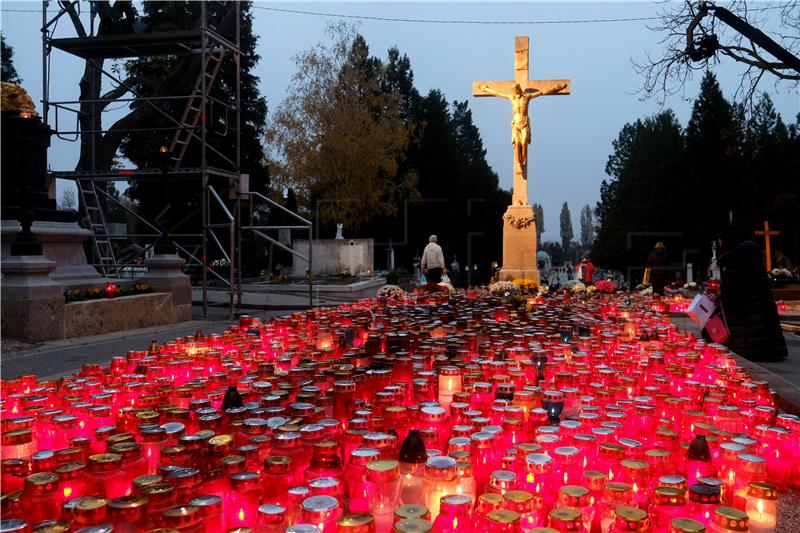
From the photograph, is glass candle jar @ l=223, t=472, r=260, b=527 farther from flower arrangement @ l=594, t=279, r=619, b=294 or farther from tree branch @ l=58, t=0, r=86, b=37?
tree branch @ l=58, t=0, r=86, b=37

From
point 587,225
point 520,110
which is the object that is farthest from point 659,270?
point 587,225

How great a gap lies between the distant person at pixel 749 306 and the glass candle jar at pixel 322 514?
5588 mm

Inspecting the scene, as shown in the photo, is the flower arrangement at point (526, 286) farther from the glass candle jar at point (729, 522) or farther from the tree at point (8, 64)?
the tree at point (8, 64)

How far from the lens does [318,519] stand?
170 cm

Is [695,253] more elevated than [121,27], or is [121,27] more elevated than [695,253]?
[121,27]

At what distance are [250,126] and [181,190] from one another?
270 inches

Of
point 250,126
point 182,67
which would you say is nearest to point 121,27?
point 182,67

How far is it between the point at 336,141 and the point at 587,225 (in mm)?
98048

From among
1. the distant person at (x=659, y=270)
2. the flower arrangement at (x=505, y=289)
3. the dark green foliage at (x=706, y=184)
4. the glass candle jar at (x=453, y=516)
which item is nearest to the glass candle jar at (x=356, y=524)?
the glass candle jar at (x=453, y=516)

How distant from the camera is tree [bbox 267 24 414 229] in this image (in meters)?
28.6

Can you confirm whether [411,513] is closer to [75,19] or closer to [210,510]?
[210,510]

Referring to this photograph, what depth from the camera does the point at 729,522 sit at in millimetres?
1800

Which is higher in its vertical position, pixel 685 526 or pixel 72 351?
pixel 685 526

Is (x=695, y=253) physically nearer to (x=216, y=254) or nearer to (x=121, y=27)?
(x=216, y=254)
